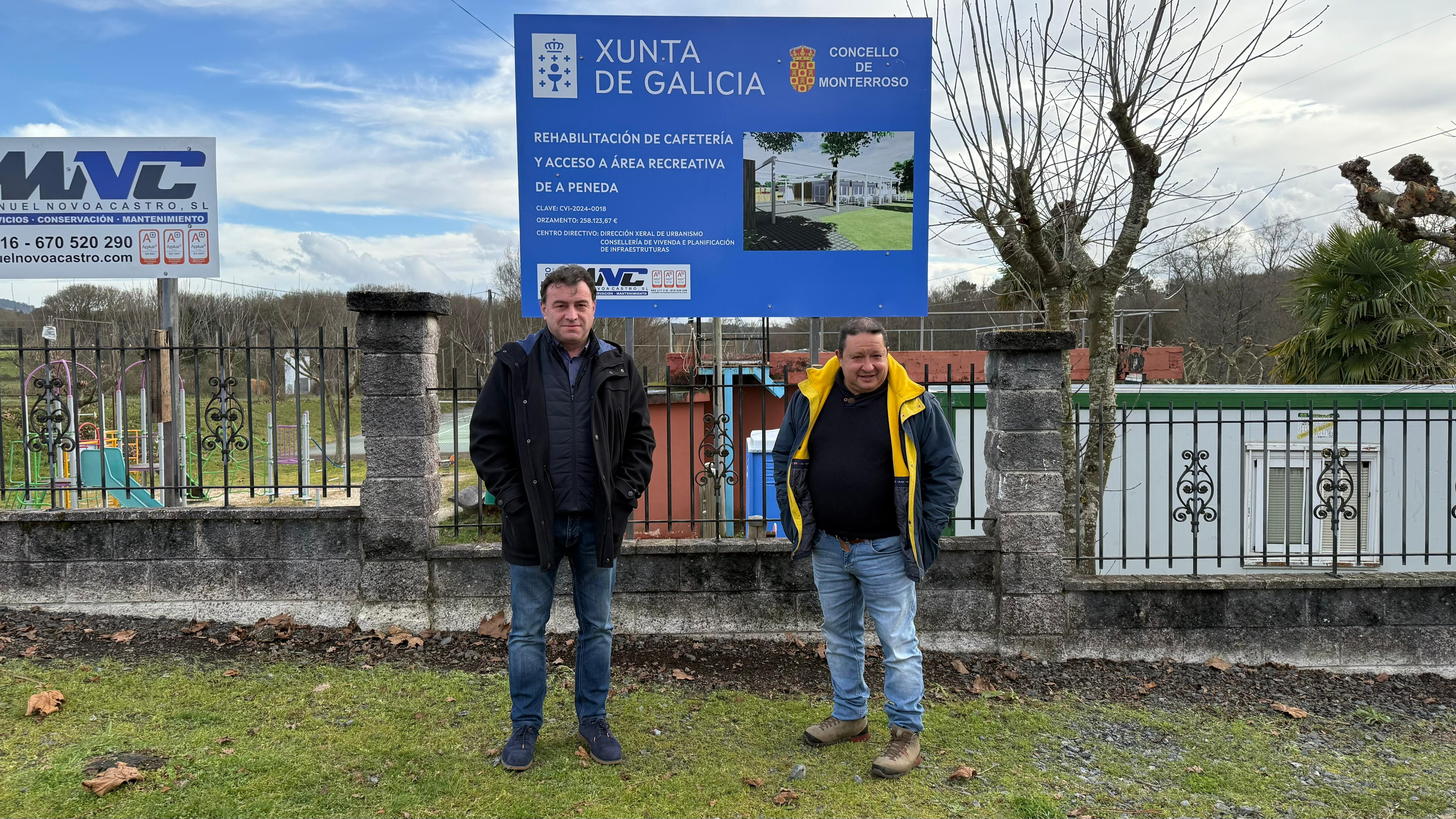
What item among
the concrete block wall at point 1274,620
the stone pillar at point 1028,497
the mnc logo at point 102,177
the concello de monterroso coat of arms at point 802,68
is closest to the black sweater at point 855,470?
the stone pillar at point 1028,497

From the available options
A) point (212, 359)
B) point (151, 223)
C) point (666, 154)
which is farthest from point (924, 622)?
point (212, 359)

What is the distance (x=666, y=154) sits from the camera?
5641 mm

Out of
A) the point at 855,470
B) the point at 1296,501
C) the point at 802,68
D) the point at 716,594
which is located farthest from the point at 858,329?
the point at 1296,501

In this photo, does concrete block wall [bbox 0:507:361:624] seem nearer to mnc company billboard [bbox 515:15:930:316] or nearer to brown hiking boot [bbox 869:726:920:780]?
mnc company billboard [bbox 515:15:930:316]

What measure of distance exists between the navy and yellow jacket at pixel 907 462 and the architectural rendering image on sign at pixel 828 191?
6.88 ft

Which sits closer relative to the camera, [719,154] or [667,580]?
[667,580]

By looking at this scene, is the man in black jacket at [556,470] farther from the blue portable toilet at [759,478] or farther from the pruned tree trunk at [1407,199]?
the pruned tree trunk at [1407,199]

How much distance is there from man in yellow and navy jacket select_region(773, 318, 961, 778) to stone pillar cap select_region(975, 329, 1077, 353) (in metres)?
1.47

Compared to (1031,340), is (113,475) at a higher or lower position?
lower

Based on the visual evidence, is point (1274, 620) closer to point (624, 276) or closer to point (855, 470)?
point (855, 470)

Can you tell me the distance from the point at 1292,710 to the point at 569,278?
172 inches

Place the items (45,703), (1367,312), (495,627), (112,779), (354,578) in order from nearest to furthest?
(112,779) < (45,703) < (495,627) < (354,578) < (1367,312)

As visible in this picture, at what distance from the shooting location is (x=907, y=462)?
3566mm

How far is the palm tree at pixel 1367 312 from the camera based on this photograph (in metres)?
12.8
